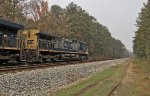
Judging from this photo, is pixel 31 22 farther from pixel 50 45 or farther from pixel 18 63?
pixel 18 63

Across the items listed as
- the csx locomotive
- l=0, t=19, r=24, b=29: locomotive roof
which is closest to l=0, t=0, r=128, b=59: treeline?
the csx locomotive

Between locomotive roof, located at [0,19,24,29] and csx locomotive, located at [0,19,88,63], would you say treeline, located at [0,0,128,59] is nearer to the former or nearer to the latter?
csx locomotive, located at [0,19,88,63]

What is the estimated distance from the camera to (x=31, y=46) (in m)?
34.3

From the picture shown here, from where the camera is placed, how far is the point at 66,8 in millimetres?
97375

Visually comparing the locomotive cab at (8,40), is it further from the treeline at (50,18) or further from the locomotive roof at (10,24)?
the treeline at (50,18)

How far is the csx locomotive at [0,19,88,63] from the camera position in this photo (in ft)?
87.8

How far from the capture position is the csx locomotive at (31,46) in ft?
87.8

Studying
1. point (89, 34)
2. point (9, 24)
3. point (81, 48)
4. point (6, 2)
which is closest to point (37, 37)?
point (9, 24)

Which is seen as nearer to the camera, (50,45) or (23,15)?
(50,45)

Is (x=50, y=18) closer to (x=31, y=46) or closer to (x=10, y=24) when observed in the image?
(x=31, y=46)

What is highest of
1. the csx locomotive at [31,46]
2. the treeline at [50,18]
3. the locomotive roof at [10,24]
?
the treeline at [50,18]

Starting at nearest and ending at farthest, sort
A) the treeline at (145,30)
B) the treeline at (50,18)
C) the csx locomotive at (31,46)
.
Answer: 1. the csx locomotive at (31,46)
2. the treeline at (145,30)
3. the treeline at (50,18)

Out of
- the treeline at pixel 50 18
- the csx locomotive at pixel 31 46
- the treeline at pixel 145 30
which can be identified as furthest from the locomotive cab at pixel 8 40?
the treeline at pixel 145 30

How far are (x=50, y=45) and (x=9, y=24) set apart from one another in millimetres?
12947
